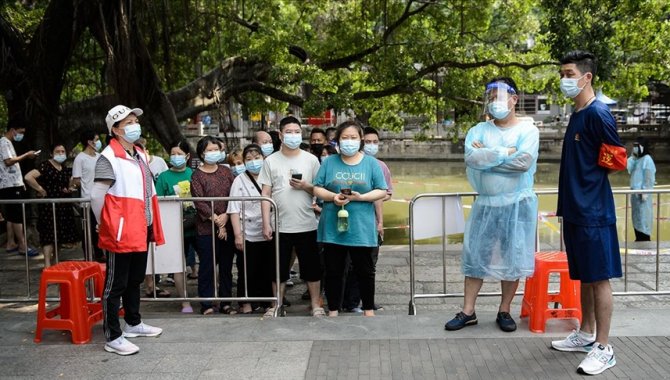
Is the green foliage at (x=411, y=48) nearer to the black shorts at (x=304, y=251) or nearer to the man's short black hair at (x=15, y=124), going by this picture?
the man's short black hair at (x=15, y=124)

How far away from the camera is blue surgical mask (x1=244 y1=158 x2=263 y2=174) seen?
6.70 meters

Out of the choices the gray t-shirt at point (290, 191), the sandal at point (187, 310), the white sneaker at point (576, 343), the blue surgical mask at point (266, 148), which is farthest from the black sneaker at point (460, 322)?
the blue surgical mask at point (266, 148)

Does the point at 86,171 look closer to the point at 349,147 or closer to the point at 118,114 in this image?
the point at 118,114

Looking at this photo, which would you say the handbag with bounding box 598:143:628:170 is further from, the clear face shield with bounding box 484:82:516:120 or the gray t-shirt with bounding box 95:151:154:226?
the gray t-shirt with bounding box 95:151:154:226

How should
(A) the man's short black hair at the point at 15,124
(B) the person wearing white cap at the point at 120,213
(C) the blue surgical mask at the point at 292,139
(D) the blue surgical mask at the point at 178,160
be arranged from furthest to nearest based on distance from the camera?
1. (A) the man's short black hair at the point at 15,124
2. (D) the blue surgical mask at the point at 178,160
3. (C) the blue surgical mask at the point at 292,139
4. (B) the person wearing white cap at the point at 120,213

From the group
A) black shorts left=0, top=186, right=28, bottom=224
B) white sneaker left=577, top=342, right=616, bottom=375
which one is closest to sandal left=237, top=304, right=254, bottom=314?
white sneaker left=577, top=342, right=616, bottom=375

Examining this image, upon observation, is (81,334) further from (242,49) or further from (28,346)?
(242,49)

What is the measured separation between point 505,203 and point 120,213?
117 inches

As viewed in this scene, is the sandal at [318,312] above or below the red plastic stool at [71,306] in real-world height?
below

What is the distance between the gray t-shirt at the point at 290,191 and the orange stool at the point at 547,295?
2024 millimetres

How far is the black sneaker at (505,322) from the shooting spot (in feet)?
17.9

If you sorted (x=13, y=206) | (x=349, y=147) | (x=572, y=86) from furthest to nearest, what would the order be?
(x=13, y=206), (x=349, y=147), (x=572, y=86)

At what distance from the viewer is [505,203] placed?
526cm

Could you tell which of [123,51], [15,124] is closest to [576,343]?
[123,51]
